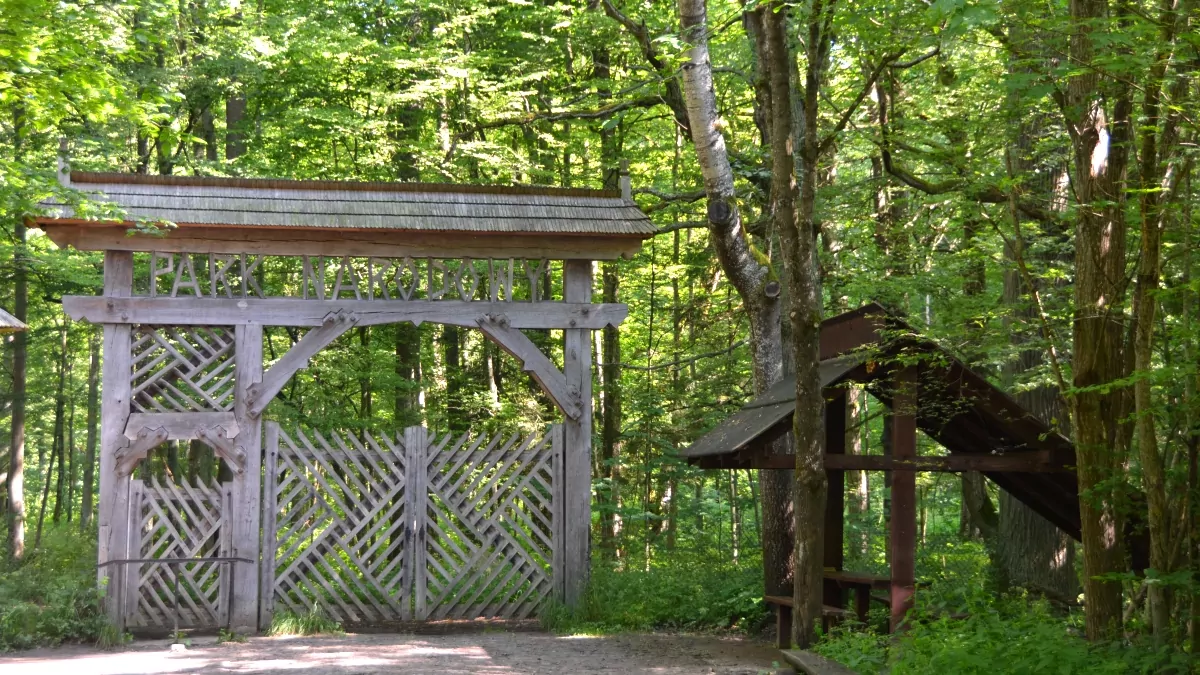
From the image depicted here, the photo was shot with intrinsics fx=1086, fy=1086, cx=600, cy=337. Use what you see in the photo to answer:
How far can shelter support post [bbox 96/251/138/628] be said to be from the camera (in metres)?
10.1

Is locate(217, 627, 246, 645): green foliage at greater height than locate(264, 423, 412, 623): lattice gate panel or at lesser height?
lesser

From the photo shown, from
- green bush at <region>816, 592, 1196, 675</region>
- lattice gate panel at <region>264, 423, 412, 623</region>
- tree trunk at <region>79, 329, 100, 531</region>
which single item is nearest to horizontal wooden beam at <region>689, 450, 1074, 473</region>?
green bush at <region>816, 592, 1196, 675</region>

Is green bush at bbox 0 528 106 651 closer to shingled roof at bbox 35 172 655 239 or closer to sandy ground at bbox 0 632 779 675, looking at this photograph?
sandy ground at bbox 0 632 779 675

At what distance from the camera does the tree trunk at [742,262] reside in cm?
979

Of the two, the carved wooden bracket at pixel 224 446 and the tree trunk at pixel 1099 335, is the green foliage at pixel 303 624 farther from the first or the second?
the tree trunk at pixel 1099 335

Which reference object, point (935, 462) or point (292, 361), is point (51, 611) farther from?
point (935, 462)

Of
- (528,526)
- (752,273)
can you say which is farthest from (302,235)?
(752,273)

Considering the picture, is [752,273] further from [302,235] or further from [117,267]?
[117,267]

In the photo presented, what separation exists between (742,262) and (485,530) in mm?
3665

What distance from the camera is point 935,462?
830cm

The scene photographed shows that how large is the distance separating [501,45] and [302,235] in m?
8.42

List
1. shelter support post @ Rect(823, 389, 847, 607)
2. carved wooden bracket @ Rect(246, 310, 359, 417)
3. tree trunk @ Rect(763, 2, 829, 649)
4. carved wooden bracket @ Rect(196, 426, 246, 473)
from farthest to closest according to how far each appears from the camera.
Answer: carved wooden bracket @ Rect(246, 310, 359, 417) < carved wooden bracket @ Rect(196, 426, 246, 473) < shelter support post @ Rect(823, 389, 847, 607) < tree trunk @ Rect(763, 2, 829, 649)

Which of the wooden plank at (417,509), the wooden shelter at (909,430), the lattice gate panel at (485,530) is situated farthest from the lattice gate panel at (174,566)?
the wooden shelter at (909,430)

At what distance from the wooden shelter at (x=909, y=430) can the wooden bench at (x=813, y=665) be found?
210 centimetres
